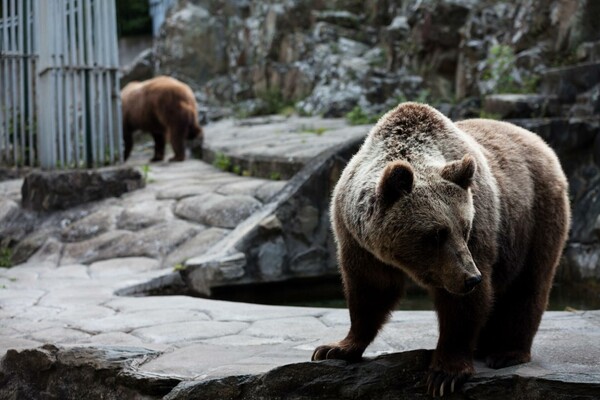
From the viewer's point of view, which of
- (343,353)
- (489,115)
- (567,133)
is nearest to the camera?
(343,353)

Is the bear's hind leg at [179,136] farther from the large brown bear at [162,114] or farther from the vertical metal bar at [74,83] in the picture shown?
the vertical metal bar at [74,83]

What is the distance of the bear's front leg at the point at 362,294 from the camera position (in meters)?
3.50

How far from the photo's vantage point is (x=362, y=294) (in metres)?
3.61

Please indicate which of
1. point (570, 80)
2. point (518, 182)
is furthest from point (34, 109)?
point (518, 182)

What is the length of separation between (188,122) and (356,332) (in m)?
9.40

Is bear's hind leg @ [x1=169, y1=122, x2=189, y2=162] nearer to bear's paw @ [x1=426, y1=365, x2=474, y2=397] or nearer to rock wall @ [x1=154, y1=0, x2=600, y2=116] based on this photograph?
rock wall @ [x1=154, y1=0, x2=600, y2=116]

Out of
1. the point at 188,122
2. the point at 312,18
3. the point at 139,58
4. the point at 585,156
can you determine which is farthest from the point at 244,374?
the point at 139,58

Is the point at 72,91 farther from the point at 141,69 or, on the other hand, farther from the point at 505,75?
the point at 141,69

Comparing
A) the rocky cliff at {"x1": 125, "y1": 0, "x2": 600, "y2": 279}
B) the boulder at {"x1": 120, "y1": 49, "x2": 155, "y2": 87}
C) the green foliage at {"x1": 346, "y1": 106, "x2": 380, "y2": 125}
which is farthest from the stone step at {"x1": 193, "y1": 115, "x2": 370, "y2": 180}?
the boulder at {"x1": 120, "y1": 49, "x2": 155, "y2": 87}

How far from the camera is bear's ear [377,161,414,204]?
3135 mm

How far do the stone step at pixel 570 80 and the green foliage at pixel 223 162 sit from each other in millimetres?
4110

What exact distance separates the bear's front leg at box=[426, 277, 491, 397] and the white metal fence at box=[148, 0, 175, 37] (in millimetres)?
19978

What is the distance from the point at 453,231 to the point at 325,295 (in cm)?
430

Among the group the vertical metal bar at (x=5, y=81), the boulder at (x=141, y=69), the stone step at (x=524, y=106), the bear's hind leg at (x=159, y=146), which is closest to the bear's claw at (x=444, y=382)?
the stone step at (x=524, y=106)
